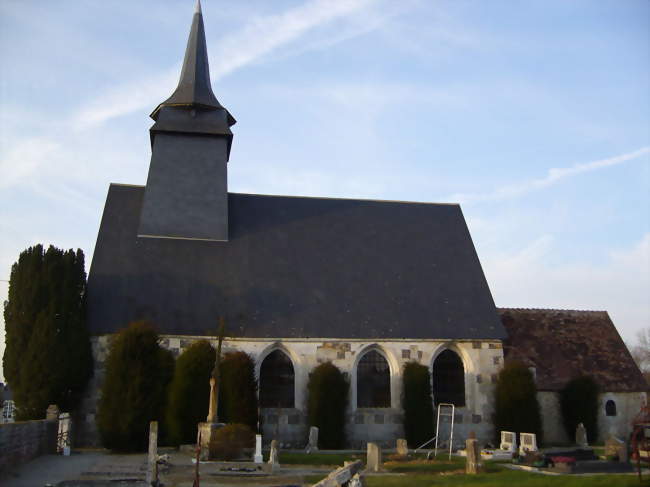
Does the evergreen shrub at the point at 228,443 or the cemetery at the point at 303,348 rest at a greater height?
the cemetery at the point at 303,348

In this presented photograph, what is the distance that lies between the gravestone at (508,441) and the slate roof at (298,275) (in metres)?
3.34

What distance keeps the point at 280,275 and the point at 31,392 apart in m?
8.51

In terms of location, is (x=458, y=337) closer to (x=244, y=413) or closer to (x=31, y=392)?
(x=244, y=413)

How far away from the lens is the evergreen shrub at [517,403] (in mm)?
20969

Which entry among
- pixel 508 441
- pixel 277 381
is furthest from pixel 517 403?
pixel 277 381

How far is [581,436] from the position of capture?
2214 cm

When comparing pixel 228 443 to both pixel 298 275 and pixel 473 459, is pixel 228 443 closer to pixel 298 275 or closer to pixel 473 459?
pixel 473 459

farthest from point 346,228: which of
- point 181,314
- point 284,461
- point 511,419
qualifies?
point 284,461

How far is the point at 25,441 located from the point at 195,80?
15563mm

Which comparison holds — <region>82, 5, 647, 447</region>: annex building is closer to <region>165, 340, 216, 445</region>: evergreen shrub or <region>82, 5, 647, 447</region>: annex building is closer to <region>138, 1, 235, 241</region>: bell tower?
<region>138, 1, 235, 241</region>: bell tower

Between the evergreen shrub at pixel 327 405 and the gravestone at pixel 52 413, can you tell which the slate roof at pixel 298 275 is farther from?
the gravestone at pixel 52 413

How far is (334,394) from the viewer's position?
66.8ft

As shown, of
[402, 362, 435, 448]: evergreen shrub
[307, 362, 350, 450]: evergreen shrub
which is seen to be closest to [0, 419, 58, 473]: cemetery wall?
[307, 362, 350, 450]: evergreen shrub

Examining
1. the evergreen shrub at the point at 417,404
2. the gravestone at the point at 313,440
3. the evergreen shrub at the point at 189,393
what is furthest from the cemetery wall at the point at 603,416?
the evergreen shrub at the point at 189,393
